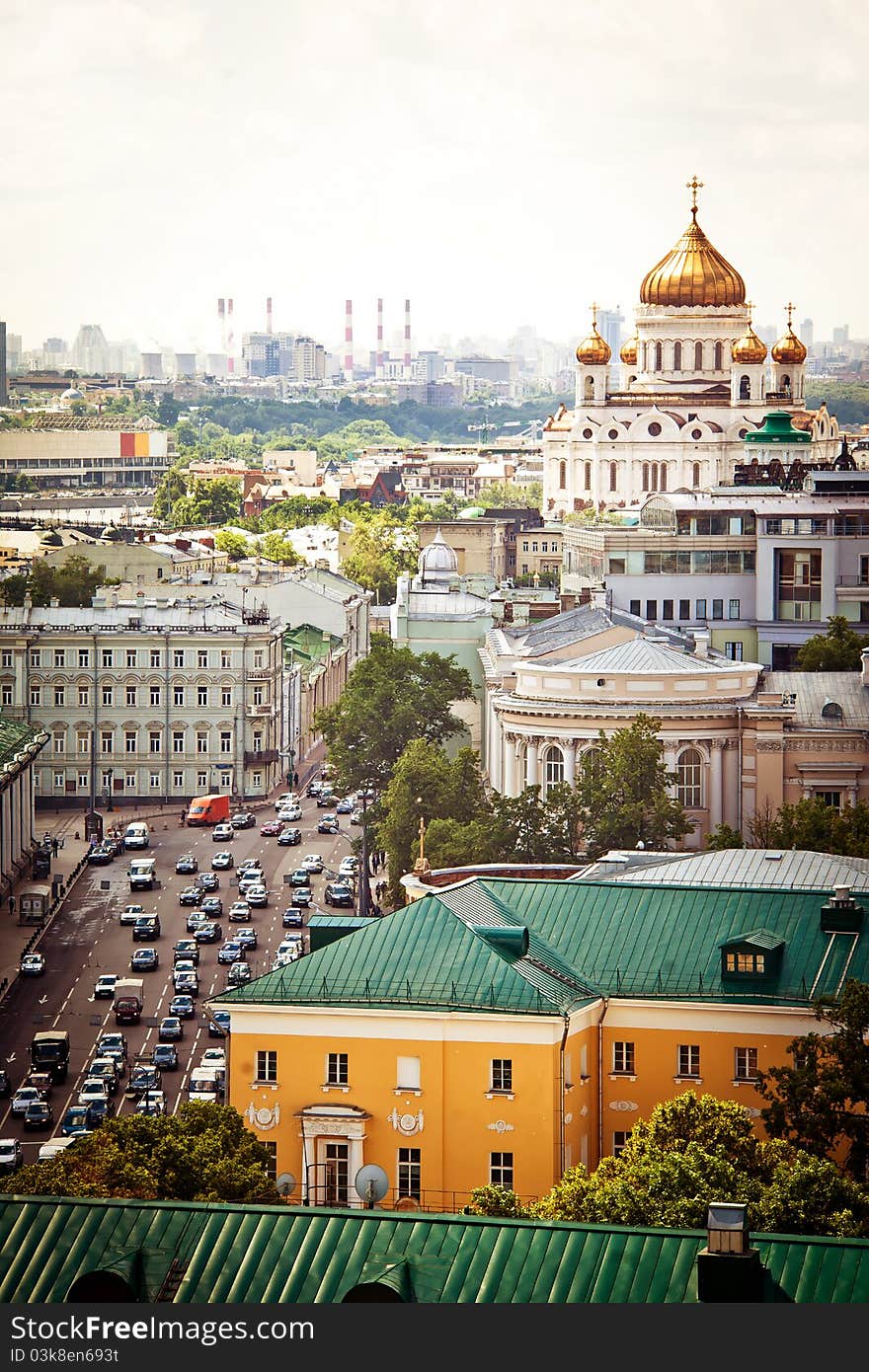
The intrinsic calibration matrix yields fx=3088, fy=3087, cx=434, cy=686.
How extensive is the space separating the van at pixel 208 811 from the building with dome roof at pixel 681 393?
4038 cm

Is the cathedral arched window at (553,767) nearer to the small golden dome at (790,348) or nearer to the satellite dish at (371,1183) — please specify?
the satellite dish at (371,1183)

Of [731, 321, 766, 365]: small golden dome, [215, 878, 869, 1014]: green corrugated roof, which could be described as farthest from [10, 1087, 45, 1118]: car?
[731, 321, 766, 365]: small golden dome

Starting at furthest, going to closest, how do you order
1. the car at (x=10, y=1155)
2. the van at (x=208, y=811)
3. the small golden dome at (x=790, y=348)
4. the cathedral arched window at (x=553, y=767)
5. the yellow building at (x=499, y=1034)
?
the small golden dome at (x=790, y=348) < the van at (x=208, y=811) < the cathedral arched window at (x=553, y=767) < the car at (x=10, y=1155) < the yellow building at (x=499, y=1034)

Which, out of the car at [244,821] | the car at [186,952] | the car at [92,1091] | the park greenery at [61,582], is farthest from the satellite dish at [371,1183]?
the park greenery at [61,582]

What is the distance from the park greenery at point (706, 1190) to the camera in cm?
2061

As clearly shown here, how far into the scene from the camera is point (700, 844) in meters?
42.1

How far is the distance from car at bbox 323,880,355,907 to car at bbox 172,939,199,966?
3200mm

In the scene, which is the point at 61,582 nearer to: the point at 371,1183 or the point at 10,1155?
the point at 10,1155

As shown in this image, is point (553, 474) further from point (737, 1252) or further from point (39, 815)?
point (737, 1252)

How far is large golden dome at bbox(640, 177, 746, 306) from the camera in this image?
100562 mm

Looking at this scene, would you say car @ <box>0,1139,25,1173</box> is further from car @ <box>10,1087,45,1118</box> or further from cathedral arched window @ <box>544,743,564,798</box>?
cathedral arched window @ <box>544,743,564,798</box>

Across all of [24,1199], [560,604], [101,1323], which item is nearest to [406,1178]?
[24,1199]

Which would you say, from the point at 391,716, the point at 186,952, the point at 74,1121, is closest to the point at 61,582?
the point at 391,716

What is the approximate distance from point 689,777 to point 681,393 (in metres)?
60.6
